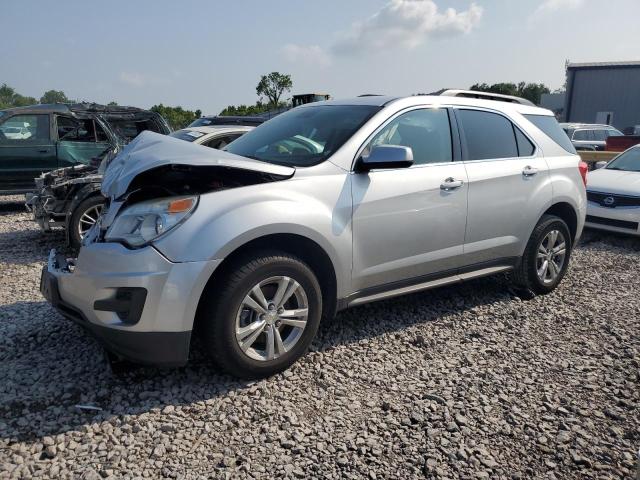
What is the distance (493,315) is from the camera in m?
4.41

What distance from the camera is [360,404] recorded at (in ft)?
9.88

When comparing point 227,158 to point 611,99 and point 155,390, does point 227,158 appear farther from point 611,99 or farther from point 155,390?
point 611,99

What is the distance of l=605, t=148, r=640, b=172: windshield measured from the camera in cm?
848

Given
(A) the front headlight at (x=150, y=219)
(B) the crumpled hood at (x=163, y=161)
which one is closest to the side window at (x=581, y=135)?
(B) the crumpled hood at (x=163, y=161)

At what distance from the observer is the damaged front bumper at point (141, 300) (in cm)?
277

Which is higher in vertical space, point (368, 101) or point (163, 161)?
point (368, 101)

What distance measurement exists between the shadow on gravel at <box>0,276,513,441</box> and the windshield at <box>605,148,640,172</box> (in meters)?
6.02

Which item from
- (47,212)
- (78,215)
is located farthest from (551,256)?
(47,212)

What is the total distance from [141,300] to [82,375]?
2.88 feet

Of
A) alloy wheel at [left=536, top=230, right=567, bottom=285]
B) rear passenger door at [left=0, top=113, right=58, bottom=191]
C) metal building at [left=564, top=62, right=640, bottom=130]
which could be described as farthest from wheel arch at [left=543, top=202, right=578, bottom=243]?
metal building at [left=564, top=62, right=640, bottom=130]

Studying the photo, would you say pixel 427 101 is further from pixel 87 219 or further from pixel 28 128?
pixel 28 128

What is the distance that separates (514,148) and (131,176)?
324 cm

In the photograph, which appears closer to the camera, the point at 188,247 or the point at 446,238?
the point at 188,247

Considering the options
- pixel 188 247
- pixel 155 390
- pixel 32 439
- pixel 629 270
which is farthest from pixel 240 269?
pixel 629 270
